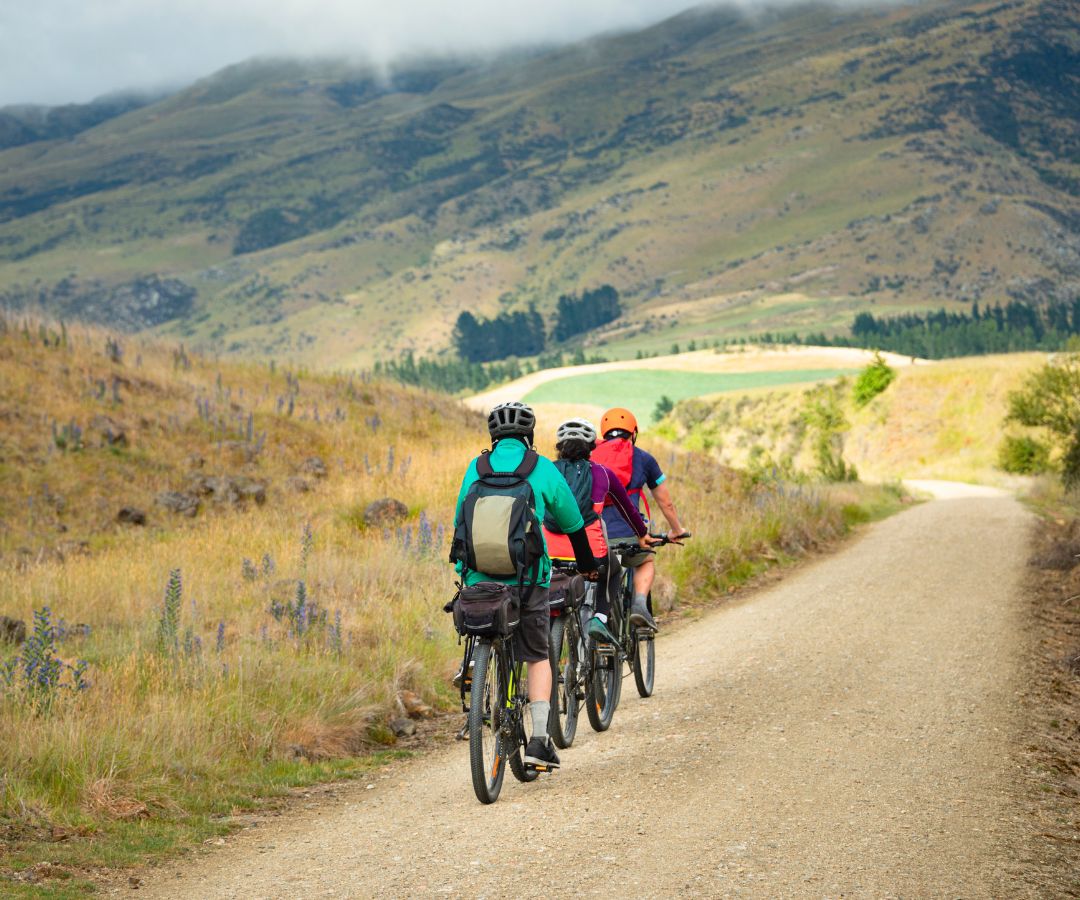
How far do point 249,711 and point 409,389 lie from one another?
23188mm

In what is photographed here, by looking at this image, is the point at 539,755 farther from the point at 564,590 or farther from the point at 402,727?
the point at 402,727

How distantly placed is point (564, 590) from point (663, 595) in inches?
311

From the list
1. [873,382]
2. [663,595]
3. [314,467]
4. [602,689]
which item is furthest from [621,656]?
[873,382]

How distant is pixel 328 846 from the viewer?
278 inches

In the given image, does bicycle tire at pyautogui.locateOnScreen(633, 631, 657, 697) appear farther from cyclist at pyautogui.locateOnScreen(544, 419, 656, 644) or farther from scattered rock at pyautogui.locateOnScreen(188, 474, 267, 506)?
scattered rock at pyautogui.locateOnScreen(188, 474, 267, 506)

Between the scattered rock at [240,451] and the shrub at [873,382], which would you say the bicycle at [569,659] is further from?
the shrub at [873,382]

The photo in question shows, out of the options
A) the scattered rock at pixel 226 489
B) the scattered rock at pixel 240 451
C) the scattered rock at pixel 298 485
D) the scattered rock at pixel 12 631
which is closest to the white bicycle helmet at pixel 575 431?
A: the scattered rock at pixel 12 631

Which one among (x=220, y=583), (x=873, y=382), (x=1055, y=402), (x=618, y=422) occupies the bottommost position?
(x=873, y=382)

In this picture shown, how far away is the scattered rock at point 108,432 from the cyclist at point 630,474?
14414 mm

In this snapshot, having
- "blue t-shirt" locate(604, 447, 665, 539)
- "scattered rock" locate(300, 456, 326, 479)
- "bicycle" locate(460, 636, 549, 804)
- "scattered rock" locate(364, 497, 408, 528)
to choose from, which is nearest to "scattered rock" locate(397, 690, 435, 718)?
"blue t-shirt" locate(604, 447, 665, 539)

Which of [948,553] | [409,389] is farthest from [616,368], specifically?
[948,553]

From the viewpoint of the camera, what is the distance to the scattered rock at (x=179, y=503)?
20.3m

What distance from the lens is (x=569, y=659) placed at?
8.95 metres

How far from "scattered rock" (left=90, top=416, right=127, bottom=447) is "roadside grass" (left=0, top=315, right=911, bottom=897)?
191 mm
